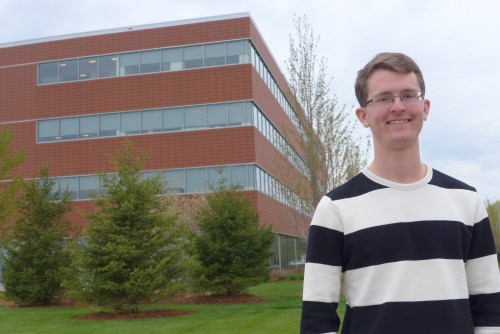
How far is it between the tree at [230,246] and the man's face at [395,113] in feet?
59.0

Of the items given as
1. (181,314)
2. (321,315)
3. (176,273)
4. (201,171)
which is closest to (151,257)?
(176,273)

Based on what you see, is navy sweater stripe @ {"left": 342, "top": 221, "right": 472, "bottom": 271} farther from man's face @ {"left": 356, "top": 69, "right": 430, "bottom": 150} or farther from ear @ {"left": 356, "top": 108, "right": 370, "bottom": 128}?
ear @ {"left": 356, "top": 108, "right": 370, "bottom": 128}

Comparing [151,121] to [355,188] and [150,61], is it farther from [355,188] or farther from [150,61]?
[355,188]

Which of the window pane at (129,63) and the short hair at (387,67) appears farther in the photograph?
the window pane at (129,63)

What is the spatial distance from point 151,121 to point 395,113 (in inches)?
1406

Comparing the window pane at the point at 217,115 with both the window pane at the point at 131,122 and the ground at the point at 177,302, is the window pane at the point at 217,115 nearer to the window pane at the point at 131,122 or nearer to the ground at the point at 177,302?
the window pane at the point at 131,122

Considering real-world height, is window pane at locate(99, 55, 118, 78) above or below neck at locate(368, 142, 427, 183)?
above

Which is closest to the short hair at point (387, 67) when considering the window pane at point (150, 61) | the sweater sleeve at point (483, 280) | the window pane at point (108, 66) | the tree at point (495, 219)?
the sweater sleeve at point (483, 280)

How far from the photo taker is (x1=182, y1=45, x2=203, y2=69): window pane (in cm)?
3731

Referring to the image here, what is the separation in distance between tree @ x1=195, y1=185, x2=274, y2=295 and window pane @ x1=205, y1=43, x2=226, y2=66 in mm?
16101

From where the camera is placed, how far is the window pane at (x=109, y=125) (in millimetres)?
38156

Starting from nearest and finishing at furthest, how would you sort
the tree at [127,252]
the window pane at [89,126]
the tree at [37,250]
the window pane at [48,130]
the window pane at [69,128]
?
the tree at [127,252] < the tree at [37,250] < the window pane at [89,126] < the window pane at [69,128] < the window pane at [48,130]

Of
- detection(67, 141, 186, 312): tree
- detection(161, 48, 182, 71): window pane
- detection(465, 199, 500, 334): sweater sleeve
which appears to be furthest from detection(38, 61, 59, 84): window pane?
detection(465, 199, 500, 334): sweater sleeve

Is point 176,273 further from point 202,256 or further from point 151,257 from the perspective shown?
point 202,256
